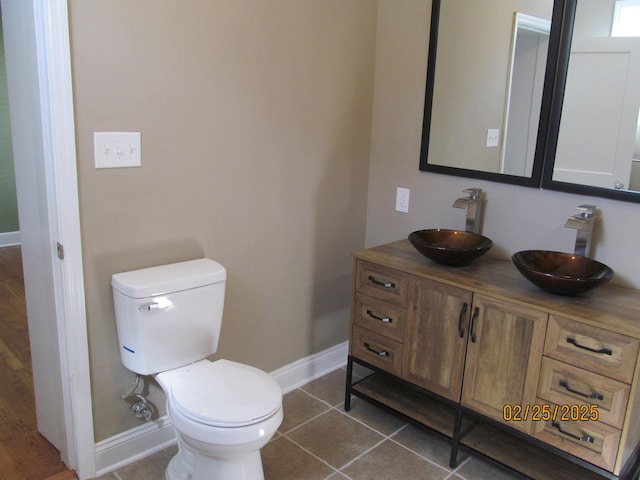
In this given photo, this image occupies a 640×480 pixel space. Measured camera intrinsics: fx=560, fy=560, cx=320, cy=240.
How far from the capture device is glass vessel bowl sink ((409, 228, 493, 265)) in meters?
2.25

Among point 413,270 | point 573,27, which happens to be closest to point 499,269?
point 413,270

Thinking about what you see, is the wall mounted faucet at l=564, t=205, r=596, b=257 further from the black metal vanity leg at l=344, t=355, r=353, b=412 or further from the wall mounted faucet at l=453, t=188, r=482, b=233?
the black metal vanity leg at l=344, t=355, r=353, b=412

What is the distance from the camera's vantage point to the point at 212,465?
1.88 metres

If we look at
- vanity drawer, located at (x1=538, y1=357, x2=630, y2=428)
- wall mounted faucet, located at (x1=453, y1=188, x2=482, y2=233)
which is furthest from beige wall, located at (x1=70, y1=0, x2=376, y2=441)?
vanity drawer, located at (x1=538, y1=357, x2=630, y2=428)

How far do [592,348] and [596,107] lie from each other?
96 centimetres

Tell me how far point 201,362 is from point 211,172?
2.50 feet

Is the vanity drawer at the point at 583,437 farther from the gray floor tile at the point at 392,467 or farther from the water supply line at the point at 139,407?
the water supply line at the point at 139,407

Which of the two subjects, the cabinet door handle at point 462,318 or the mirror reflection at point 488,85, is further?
the mirror reflection at point 488,85

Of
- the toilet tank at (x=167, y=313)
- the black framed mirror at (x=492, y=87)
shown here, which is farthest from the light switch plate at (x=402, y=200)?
the toilet tank at (x=167, y=313)

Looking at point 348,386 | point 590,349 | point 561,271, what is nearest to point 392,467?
point 348,386

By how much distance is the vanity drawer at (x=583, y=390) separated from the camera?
5.95ft

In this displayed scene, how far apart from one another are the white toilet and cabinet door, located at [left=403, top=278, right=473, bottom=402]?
0.67 meters

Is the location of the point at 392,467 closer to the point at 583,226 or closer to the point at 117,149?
the point at 583,226

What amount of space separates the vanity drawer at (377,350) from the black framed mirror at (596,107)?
975mm
